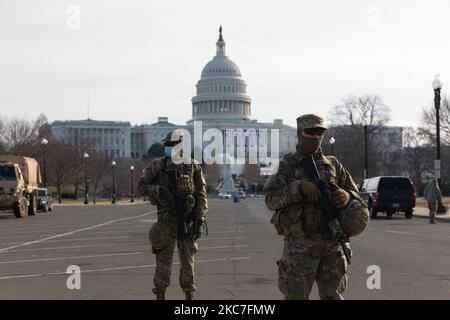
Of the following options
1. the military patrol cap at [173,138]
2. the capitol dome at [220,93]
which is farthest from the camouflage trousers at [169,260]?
the capitol dome at [220,93]

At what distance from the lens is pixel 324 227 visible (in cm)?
616

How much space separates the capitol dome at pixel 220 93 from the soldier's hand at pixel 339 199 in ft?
549

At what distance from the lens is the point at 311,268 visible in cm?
617

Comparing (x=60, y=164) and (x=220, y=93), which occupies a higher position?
(x=220, y=93)

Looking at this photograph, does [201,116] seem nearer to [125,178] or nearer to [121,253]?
[125,178]

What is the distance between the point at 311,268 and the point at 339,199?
0.60 m

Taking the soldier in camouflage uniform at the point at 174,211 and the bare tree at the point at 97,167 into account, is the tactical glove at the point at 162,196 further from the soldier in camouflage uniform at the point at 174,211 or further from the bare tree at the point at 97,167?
the bare tree at the point at 97,167

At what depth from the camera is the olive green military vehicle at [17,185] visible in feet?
104

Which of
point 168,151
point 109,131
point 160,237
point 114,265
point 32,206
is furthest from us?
point 109,131

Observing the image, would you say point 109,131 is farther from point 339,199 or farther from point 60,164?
point 339,199

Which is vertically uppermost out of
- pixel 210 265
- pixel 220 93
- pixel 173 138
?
pixel 220 93

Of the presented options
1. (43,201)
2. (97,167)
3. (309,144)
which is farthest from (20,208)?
(97,167)

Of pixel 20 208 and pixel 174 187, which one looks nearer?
pixel 174 187

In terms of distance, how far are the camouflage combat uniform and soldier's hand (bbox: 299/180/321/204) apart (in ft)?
8.93
